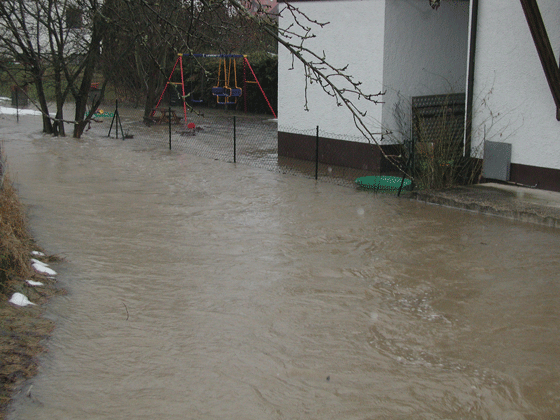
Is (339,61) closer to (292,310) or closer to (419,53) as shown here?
(419,53)

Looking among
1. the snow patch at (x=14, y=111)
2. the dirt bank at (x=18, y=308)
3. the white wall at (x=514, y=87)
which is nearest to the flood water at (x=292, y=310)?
the dirt bank at (x=18, y=308)

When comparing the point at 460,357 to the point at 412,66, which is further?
the point at 412,66

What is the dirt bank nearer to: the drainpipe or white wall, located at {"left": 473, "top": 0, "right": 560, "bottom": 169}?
the drainpipe

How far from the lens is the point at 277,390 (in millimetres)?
4902

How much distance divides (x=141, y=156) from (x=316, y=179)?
5.00m

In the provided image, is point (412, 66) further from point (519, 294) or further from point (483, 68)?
point (519, 294)

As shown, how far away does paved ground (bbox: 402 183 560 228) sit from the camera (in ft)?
31.9

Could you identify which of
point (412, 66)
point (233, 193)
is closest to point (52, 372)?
point (233, 193)

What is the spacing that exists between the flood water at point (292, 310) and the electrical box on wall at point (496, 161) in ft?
5.02

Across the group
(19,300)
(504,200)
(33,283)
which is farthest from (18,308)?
(504,200)

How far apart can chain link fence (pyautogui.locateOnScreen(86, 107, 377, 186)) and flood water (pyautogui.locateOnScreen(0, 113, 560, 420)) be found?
2708 millimetres

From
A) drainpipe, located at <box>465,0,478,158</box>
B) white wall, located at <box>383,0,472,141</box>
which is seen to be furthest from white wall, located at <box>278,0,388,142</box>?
drainpipe, located at <box>465,0,478,158</box>

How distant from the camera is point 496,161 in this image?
37.9 ft

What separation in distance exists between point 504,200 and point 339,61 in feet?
18.6
